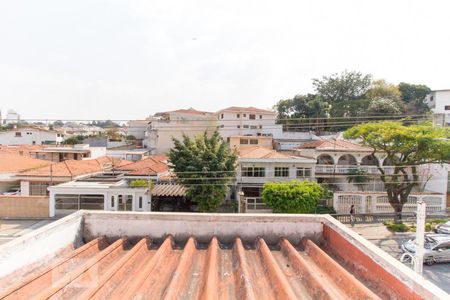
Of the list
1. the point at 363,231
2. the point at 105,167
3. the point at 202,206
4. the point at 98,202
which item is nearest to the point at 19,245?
the point at 202,206

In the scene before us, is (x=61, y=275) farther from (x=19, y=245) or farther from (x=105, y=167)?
(x=105, y=167)

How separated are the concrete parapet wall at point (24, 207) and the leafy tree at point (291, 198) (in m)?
15.2

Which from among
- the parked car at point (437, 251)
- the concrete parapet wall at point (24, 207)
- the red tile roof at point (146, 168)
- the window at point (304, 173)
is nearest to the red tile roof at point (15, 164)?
the concrete parapet wall at point (24, 207)

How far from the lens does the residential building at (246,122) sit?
137ft

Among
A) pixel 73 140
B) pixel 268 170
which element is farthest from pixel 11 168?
pixel 73 140

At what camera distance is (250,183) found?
75.4ft

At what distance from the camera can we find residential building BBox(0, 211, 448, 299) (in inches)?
112

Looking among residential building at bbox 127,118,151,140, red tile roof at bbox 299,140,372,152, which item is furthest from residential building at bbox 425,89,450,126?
residential building at bbox 127,118,151,140

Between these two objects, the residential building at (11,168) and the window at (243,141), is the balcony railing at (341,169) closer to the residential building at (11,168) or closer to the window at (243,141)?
the window at (243,141)

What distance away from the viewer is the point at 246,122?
4216 centimetres

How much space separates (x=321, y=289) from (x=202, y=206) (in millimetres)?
16354

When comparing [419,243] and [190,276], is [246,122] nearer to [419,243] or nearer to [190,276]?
[419,243]

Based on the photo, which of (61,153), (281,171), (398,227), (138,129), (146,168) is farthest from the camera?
(138,129)

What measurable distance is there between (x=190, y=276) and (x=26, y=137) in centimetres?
5935
